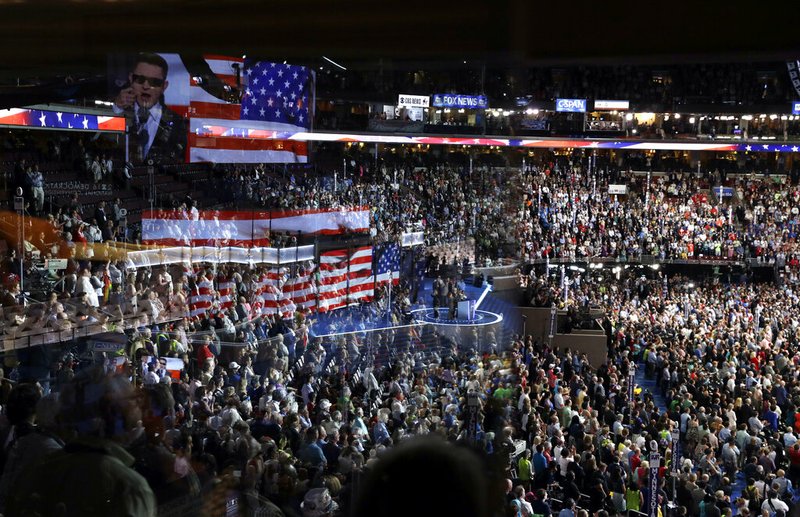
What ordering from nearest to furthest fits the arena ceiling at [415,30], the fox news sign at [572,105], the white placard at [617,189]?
the arena ceiling at [415,30], the fox news sign at [572,105], the white placard at [617,189]

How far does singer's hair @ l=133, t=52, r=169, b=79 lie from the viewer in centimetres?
109

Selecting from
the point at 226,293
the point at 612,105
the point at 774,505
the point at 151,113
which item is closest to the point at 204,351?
the point at 226,293

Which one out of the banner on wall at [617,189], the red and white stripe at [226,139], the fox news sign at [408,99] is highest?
the fox news sign at [408,99]

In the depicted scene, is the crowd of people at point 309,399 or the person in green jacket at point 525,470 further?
the person in green jacket at point 525,470

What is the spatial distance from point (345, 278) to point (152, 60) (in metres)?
0.84

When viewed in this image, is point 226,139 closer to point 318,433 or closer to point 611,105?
point 318,433

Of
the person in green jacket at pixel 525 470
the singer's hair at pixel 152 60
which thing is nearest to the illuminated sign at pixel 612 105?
the person in green jacket at pixel 525 470

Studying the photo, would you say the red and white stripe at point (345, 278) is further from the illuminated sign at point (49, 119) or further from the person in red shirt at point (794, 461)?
the person in red shirt at point (794, 461)

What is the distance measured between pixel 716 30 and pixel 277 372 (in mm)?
2252

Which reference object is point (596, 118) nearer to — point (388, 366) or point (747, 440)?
point (747, 440)

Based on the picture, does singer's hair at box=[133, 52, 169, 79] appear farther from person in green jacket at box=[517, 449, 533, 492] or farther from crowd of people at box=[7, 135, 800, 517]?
person in green jacket at box=[517, 449, 533, 492]

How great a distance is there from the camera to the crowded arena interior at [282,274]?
86cm

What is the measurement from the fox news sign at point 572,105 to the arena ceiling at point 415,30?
20.5 m

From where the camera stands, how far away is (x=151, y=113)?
1.53 meters
